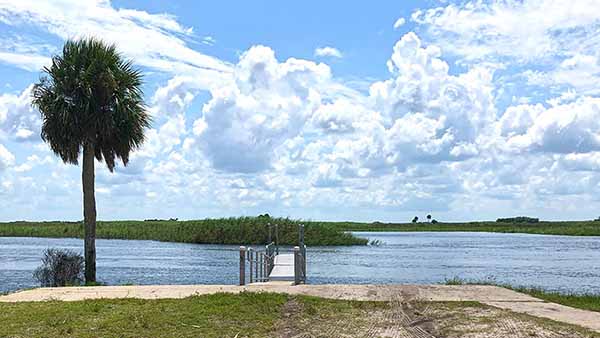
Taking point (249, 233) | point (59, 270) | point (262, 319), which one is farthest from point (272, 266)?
point (249, 233)

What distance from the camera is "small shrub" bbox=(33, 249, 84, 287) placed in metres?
20.7

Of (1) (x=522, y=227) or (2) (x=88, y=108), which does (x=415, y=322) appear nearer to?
(2) (x=88, y=108)

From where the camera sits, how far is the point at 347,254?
165 feet

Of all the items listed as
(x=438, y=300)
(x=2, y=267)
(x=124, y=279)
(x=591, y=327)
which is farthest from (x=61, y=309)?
(x=2, y=267)

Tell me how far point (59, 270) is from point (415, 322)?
12.1 m

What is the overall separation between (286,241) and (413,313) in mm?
44945

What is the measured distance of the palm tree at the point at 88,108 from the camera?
2109 centimetres

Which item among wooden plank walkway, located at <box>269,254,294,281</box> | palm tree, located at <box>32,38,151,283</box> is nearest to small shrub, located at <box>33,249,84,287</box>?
palm tree, located at <box>32,38,151,283</box>

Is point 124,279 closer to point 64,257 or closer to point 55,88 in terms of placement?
point 64,257

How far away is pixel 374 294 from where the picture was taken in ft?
52.9

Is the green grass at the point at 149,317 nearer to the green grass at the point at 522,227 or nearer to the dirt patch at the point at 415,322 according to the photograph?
the dirt patch at the point at 415,322

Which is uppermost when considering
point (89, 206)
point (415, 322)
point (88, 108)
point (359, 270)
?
point (88, 108)

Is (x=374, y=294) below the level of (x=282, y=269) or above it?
below

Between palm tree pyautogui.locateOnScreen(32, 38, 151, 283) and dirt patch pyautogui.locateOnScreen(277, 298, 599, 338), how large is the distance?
9.59 m
